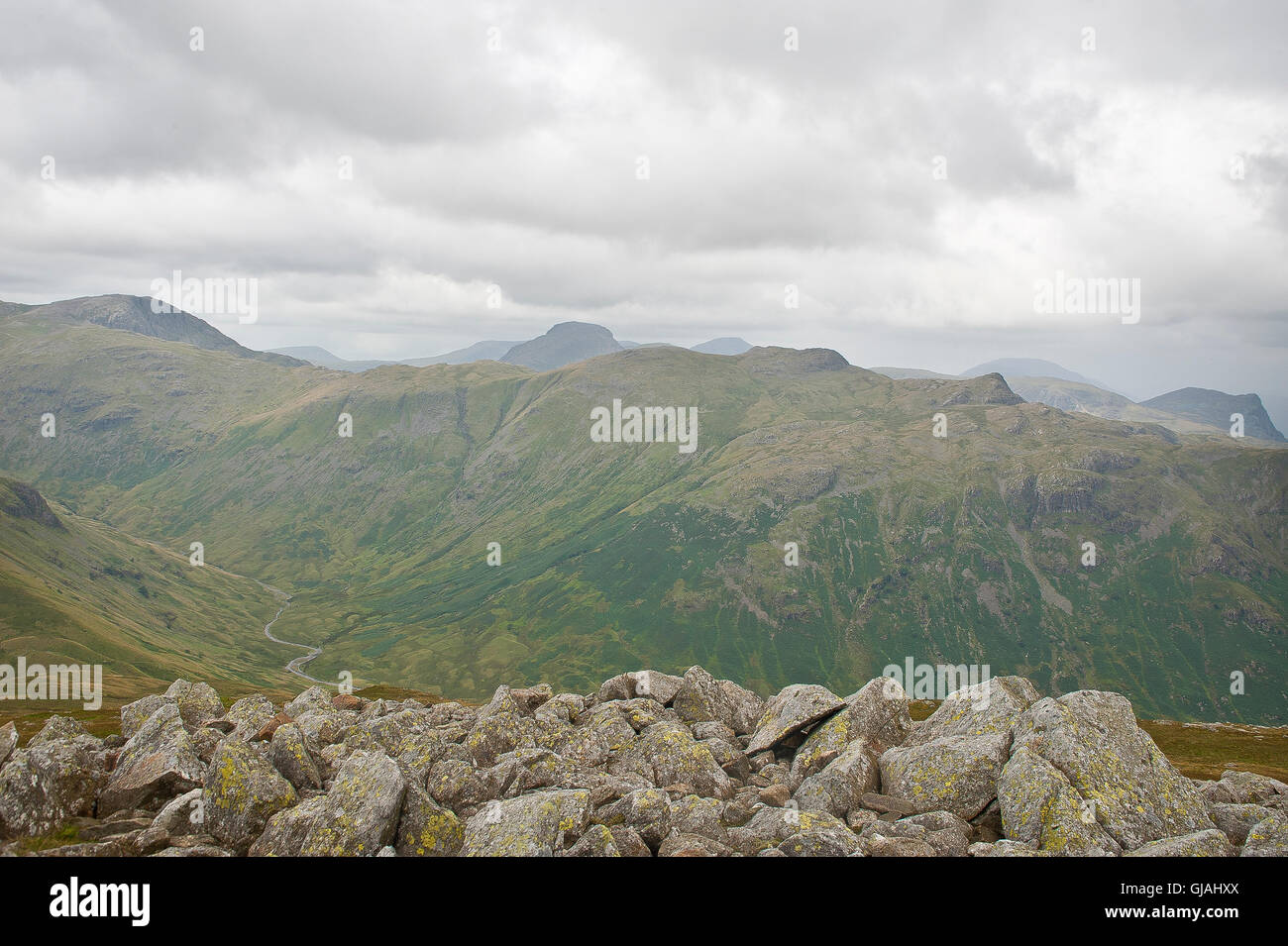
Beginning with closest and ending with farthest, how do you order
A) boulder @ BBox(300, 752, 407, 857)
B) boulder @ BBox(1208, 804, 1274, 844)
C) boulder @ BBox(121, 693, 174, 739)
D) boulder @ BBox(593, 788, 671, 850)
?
boulder @ BBox(300, 752, 407, 857)
boulder @ BBox(593, 788, 671, 850)
boulder @ BBox(1208, 804, 1274, 844)
boulder @ BBox(121, 693, 174, 739)

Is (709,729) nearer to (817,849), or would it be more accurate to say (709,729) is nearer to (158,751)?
(817,849)

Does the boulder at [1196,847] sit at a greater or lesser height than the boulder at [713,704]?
greater

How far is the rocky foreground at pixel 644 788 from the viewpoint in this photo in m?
20.2

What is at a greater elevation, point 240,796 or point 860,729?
point 240,796

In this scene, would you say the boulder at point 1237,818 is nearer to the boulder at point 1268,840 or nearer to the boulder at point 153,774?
the boulder at point 1268,840

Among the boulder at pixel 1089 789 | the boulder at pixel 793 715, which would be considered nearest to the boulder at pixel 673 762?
the boulder at pixel 793 715

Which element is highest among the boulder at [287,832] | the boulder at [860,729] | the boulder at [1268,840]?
the boulder at [1268,840]

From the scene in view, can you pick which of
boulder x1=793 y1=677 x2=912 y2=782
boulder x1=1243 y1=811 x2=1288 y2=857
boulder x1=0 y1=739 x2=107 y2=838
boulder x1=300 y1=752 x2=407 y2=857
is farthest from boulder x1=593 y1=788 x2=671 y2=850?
boulder x1=0 y1=739 x2=107 y2=838

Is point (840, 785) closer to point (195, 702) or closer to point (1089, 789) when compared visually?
point (1089, 789)

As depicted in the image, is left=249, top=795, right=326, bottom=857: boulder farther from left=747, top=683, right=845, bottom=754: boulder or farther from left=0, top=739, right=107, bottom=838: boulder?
left=747, top=683, right=845, bottom=754: boulder

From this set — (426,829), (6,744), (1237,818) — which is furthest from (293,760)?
(1237,818)

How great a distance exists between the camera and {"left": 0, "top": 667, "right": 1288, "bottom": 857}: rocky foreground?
66.4 feet

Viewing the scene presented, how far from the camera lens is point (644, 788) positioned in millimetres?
23844
